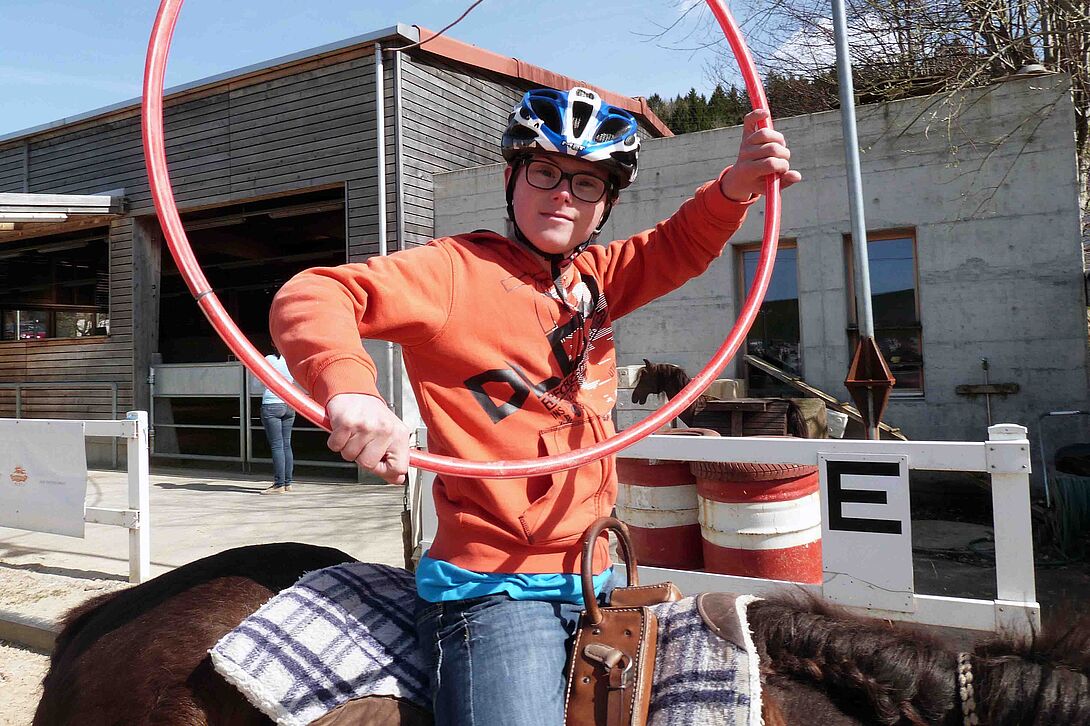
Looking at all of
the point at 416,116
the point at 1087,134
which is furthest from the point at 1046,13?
the point at 416,116

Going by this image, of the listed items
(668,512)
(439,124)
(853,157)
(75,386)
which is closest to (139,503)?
(668,512)

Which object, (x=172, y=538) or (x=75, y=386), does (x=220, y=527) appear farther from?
(x=75, y=386)

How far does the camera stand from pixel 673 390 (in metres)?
6.70

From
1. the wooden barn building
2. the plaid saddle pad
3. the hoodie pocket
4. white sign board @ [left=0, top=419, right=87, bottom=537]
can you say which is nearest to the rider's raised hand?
the hoodie pocket

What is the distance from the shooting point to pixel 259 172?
10609 mm

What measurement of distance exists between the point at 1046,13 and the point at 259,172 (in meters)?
10.7

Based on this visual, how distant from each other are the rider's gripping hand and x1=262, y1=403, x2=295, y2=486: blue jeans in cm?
803

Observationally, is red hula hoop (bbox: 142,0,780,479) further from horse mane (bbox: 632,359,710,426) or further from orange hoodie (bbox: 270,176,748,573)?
horse mane (bbox: 632,359,710,426)

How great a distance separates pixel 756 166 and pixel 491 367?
2.75ft

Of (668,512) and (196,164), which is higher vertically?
(196,164)

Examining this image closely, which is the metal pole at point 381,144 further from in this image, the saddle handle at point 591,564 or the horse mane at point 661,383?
the saddle handle at point 591,564

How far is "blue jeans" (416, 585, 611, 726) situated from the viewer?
4.41 feet

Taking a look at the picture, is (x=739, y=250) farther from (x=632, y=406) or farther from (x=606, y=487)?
(x=606, y=487)

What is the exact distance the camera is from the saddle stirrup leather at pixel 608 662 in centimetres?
135
